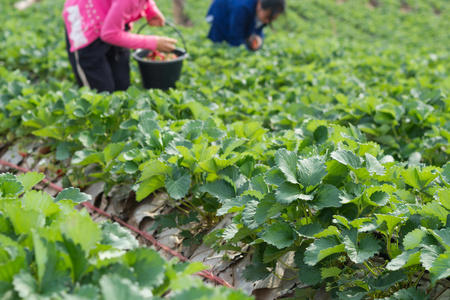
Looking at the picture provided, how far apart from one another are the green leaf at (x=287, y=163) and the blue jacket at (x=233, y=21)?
15.5 ft

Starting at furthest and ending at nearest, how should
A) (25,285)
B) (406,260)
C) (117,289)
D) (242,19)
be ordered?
(242,19) < (406,260) < (25,285) < (117,289)

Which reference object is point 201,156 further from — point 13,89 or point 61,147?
point 13,89

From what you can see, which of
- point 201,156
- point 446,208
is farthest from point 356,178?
point 201,156

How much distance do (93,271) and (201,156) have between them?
0.88m

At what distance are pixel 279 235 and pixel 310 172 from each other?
266 mm

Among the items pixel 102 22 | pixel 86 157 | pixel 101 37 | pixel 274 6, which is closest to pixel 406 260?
pixel 86 157

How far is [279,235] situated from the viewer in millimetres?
1585

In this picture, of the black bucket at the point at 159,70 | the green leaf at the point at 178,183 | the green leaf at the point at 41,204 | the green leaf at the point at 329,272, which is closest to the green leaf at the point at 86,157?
the green leaf at the point at 178,183

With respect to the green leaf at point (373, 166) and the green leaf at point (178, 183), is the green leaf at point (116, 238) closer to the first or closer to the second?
the green leaf at point (178, 183)

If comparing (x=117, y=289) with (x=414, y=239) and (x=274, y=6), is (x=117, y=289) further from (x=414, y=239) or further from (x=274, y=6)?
(x=274, y=6)

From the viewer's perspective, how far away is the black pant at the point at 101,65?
3.60m

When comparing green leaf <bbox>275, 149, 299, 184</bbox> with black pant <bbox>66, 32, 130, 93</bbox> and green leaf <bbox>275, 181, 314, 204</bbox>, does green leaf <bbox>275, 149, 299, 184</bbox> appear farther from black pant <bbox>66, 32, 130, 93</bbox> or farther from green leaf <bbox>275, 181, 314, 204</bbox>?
black pant <bbox>66, 32, 130, 93</bbox>

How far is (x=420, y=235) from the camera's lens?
1.40 m

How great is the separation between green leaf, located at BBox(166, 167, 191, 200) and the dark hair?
4.12 m
